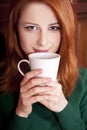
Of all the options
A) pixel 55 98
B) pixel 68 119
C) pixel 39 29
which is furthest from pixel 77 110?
pixel 39 29

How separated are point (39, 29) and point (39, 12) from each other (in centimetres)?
6

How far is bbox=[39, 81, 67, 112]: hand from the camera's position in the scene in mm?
828

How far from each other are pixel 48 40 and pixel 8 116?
1.12 ft

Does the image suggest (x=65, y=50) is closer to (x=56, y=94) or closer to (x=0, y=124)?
(x=56, y=94)

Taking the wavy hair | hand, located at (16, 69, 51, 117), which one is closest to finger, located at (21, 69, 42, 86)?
hand, located at (16, 69, 51, 117)

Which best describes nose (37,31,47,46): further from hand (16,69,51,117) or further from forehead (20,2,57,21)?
hand (16,69,51,117)

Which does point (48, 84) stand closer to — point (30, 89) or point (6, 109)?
point (30, 89)

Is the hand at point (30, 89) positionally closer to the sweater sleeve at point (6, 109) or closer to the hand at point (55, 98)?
the hand at point (55, 98)

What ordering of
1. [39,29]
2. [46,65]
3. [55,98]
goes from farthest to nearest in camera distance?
[39,29], [55,98], [46,65]

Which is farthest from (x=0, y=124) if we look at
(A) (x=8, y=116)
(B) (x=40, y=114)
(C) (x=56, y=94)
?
(C) (x=56, y=94)

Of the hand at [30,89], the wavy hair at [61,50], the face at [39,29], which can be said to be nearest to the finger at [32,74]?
the hand at [30,89]

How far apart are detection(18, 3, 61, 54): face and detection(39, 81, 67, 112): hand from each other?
17 cm

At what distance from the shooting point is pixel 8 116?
108 centimetres

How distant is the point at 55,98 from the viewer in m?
0.86
